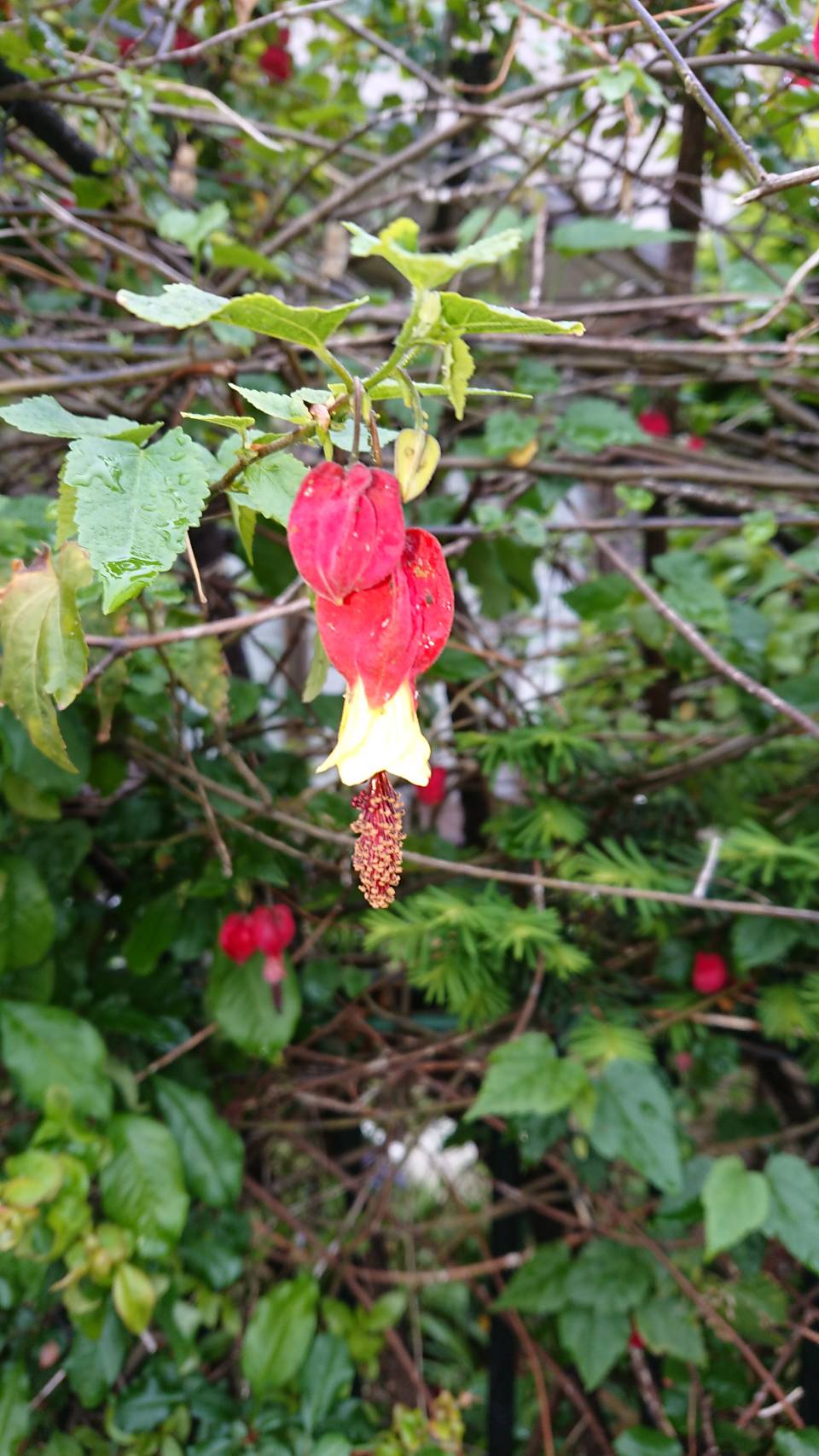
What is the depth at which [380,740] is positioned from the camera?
40 centimetres

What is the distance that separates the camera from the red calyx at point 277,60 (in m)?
1.43

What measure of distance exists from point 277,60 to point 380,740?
4.69 feet

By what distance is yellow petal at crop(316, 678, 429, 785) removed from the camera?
39 cm

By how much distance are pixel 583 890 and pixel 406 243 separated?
0.51 meters

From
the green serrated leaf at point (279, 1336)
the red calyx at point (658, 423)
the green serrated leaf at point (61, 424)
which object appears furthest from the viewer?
the red calyx at point (658, 423)

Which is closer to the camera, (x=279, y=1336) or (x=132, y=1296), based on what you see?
(x=132, y=1296)

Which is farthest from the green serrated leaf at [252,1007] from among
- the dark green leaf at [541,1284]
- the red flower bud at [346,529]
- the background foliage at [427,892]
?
the red flower bud at [346,529]

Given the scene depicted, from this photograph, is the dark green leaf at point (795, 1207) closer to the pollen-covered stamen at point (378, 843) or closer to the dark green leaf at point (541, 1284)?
the dark green leaf at point (541, 1284)

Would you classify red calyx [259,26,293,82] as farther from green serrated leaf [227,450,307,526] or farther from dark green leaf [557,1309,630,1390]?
dark green leaf [557,1309,630,1390]

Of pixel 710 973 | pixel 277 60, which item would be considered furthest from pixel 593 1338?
pixel 277 60

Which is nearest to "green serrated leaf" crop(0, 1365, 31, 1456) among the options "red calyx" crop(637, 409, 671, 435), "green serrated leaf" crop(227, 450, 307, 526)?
"green serrated leaf" crop(227, 450, 307, 526)

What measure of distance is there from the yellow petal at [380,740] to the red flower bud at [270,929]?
493 millimetres

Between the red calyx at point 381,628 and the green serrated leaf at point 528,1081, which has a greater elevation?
the red calyx at point 381,628

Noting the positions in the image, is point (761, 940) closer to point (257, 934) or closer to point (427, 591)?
point (257, 934)
